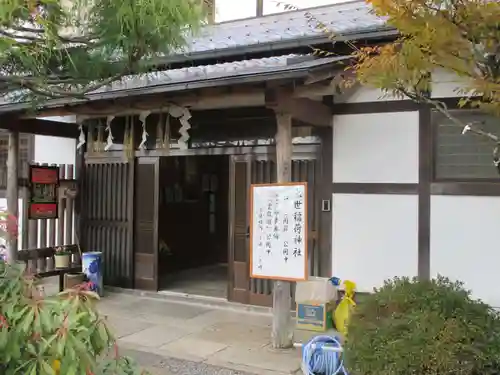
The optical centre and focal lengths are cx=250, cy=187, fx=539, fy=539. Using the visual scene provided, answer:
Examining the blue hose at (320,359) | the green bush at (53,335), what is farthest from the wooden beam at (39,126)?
the green bush at (53,335)

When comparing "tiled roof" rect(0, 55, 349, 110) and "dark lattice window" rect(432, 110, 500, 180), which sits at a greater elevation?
"tiled roof" rect(0, 55, 349, 110)

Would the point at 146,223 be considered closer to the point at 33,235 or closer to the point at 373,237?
the point at 33,235

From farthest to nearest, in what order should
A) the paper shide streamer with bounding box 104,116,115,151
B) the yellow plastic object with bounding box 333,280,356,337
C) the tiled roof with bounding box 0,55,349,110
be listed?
the paper shide streamer with bounding box 104,116,115,151
the yellow plastic object with bounding box 333,280,356,337
the tiled roof with bounding box 0,55,349,110

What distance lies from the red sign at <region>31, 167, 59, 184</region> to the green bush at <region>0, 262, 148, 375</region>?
22.5 feet

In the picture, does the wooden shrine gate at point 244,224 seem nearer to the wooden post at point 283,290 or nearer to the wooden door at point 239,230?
the wooden door at point 239,230

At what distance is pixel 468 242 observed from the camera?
644 centimetres

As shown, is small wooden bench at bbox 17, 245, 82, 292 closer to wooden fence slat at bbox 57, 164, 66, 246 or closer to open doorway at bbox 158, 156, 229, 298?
wooden fence slat at bbox 57, 164, 66, 246

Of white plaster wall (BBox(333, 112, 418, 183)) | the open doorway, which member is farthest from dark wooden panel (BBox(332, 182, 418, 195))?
the open doorway

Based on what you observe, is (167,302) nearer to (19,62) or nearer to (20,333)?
(19,62)

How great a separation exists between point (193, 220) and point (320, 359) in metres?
7.87

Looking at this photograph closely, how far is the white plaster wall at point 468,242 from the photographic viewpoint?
249 inches

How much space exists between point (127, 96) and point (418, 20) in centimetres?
442

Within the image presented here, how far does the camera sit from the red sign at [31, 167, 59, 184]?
351 inches

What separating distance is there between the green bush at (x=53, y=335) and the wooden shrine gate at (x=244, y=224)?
217 inches
